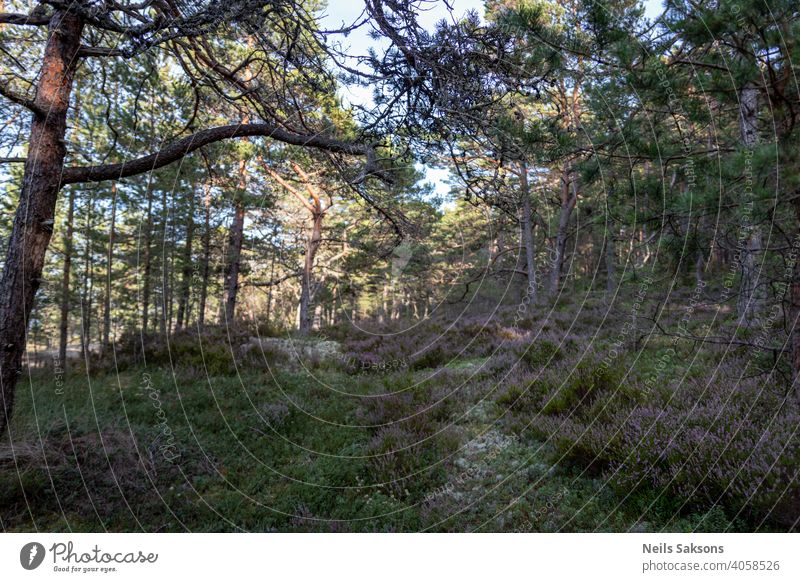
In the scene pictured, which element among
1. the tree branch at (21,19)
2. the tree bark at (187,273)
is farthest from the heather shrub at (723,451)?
the tree bark at (187,273)

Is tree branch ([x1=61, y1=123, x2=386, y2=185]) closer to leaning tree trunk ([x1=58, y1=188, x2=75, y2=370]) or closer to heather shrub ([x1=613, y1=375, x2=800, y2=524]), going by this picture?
heather shrub ([x1=613, y1=375, x2=800, y2=524])

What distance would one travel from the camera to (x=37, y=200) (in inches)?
138

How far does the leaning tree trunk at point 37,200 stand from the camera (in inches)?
134

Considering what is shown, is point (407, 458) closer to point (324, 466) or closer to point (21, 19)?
point (324, 466)

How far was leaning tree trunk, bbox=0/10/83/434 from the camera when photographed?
3.40 meters

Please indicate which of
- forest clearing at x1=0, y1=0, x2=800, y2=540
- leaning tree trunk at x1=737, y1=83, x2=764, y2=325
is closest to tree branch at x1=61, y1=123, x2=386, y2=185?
forest clearing at x1=0, y1=0, x2=800, y2=540

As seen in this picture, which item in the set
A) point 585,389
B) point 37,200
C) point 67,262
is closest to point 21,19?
point 37,200

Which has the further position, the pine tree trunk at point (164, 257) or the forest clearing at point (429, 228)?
the pine tree trunk at point (164, 257)

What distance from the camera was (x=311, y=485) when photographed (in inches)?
173

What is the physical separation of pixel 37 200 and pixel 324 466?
425 centimetres

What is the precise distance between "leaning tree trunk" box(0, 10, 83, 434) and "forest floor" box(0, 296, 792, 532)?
1239 millimetres

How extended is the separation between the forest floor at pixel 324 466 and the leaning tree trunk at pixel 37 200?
124 cm

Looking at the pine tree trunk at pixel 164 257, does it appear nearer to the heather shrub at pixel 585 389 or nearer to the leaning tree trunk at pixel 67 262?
the leaning tree trunk at pixel 67 262
